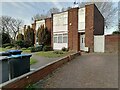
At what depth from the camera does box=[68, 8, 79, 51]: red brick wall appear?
25219 millimetres

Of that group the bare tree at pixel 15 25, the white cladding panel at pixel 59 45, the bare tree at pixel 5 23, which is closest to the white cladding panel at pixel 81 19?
the white cladding panel at pixel 59 45

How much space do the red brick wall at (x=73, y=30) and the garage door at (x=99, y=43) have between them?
9.62ft

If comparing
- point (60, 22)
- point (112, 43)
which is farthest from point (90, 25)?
point (60, 22)

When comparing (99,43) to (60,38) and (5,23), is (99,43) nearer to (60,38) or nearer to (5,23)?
(60,38)

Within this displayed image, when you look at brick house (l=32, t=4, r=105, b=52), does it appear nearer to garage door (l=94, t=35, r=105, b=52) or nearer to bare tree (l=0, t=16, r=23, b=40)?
garage door (l=94, t=35, r=105, b=52)

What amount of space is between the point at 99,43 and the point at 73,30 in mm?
4459

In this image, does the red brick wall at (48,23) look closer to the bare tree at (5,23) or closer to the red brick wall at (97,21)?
the red brick wall at (97,21)

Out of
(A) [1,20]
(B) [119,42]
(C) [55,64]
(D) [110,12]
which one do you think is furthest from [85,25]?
(A) [1,20]

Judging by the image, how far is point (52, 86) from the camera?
21.6ft

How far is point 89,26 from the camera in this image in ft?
77.7

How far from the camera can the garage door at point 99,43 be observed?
22.8 metres

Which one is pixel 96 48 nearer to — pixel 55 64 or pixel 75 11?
pixel 75 11

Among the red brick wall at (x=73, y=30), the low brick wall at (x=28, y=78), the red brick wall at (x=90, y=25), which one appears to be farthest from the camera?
the red brick wall at (x=73, y=30)

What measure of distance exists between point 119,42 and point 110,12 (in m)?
18.6
